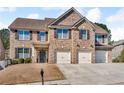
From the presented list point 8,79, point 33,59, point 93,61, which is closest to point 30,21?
point 33,59

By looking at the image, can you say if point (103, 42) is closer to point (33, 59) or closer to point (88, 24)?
point (88, 24)

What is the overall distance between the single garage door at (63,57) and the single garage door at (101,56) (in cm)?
525

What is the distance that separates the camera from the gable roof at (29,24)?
34169 mm

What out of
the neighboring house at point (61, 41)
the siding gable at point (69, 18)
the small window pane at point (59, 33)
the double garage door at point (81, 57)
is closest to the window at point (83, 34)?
the neighboring house at point (61, 41)

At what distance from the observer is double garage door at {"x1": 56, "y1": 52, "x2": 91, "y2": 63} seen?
31312 millimetres

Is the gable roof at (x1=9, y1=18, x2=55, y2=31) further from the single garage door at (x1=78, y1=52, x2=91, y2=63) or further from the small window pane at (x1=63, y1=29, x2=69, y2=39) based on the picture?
the single garage door at (x1=78, y1=52, x2=91, y2=63)

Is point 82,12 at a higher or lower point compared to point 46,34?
higher

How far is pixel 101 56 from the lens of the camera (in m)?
34.8

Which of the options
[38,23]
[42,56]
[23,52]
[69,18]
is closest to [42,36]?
[38,23]

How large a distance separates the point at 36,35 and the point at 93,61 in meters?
9.63

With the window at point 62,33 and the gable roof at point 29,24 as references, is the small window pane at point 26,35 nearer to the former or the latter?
the gable roof at point 29,24

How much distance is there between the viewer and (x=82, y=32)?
32.3m

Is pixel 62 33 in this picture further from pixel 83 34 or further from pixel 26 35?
pixel 26 35

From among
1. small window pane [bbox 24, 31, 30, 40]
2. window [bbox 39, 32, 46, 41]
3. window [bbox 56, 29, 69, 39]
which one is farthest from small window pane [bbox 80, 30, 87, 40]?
small window pane [bbox 24, 31, 30, 40]
